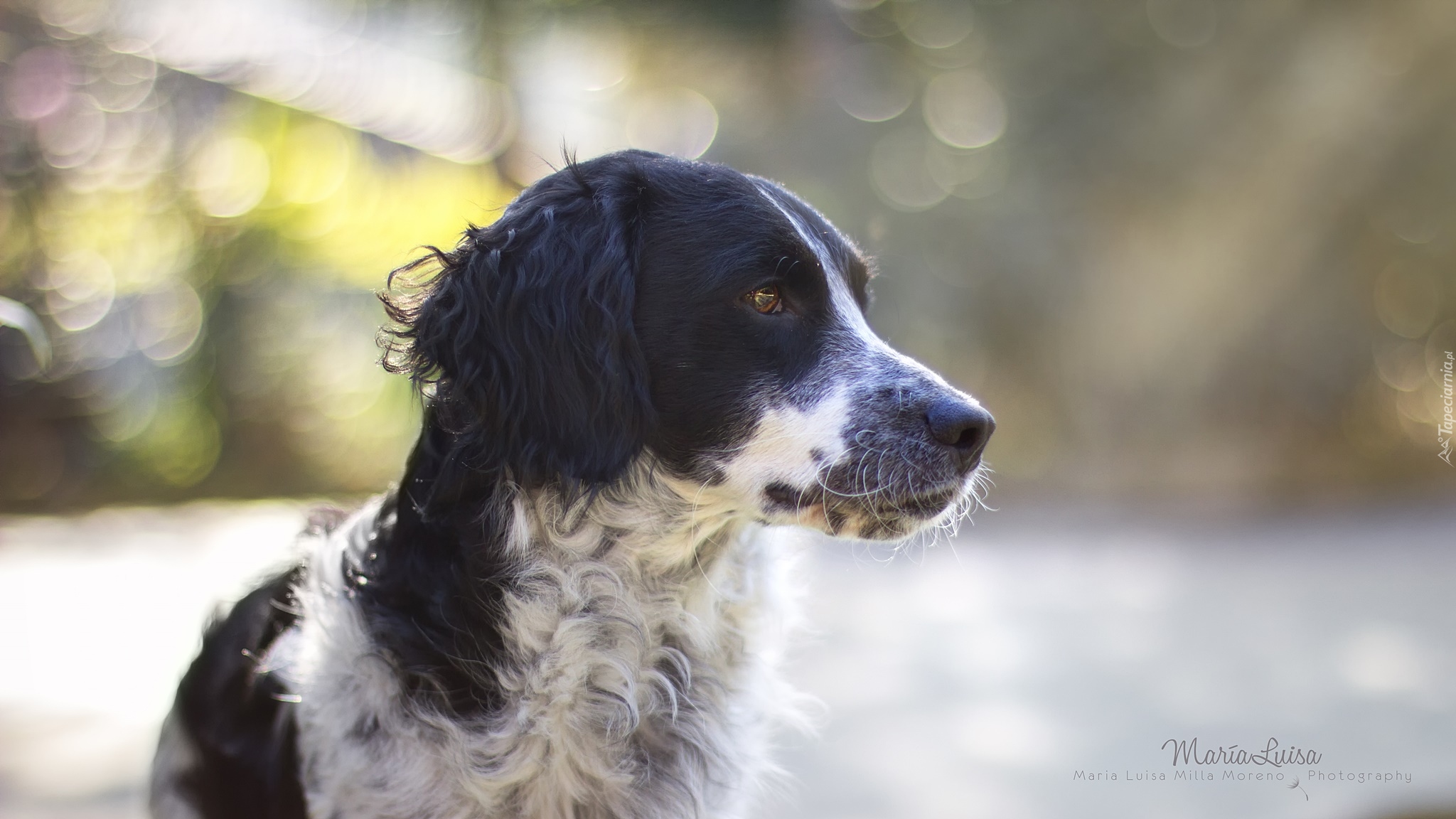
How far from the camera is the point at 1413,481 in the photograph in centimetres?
701

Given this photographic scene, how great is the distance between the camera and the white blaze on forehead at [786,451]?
1880mm

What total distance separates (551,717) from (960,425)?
0.93 metres

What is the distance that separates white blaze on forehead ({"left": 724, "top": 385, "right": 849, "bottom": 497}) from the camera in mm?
1880

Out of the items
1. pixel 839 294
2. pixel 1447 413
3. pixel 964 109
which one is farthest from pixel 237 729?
pixel 964 109

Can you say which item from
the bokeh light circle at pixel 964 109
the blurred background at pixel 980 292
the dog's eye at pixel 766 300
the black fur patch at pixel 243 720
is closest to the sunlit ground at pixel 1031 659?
the blurred background at pixel 980 292

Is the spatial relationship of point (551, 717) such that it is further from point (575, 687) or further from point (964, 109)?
point (964, 109)

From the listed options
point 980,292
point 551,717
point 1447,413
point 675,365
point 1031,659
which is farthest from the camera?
point 980,292

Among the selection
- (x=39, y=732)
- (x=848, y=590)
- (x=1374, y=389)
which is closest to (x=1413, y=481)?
(x=1374, y=389)

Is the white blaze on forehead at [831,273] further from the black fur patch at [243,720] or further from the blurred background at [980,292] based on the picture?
the blurred background at [980,292]

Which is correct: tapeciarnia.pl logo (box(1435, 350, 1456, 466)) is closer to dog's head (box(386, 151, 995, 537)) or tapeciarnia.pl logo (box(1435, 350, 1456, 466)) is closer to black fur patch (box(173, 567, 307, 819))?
dog's head (box(386, 151, 995, 537))

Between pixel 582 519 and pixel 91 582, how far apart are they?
16.9 ft

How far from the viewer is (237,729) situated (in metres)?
1.98

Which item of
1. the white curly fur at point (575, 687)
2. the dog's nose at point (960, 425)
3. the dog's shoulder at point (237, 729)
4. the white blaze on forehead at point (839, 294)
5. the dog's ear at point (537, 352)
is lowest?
the dog's shoulder at point (237, 729)

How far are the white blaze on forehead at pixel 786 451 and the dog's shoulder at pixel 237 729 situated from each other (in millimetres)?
955
